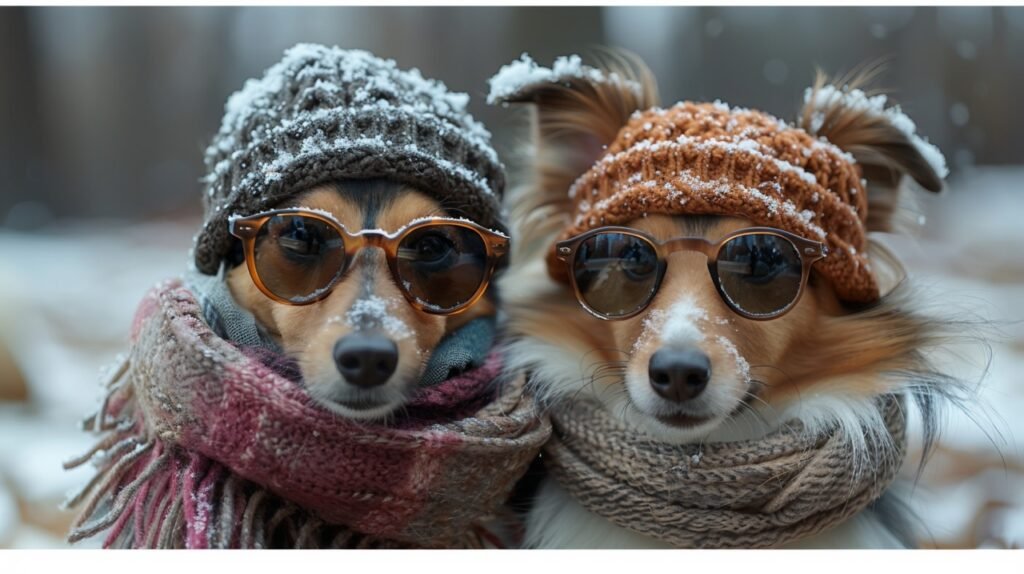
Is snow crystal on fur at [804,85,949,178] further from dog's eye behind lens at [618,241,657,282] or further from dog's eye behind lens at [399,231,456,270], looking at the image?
dog's eye behind lens at [399,231,456,270]

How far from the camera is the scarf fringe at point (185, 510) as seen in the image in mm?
1325

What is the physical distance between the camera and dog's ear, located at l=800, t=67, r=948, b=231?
1646 millimetres

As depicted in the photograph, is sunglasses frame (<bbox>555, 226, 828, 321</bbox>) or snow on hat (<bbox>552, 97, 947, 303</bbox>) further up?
snow on hat (<bbox>552, 97, 947, 303</bbox>)

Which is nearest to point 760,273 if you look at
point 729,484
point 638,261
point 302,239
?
point 638,261

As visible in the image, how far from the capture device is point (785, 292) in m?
1.43

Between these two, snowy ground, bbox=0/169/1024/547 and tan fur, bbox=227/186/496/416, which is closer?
tan fur, bbox=227/186/496/416

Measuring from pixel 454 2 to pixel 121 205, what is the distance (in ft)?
4.33

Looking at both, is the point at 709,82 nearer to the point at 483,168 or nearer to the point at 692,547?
the point at 483,168

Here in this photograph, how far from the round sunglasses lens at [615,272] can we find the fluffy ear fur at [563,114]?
12.6 inches

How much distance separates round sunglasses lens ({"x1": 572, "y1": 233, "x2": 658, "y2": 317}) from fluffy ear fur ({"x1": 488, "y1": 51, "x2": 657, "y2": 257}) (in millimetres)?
320

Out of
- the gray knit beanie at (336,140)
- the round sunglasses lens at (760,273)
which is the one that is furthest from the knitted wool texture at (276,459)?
the round sunglasses lens at (760,273)

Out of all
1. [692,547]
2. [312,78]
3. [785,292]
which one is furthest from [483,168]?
[692,547]

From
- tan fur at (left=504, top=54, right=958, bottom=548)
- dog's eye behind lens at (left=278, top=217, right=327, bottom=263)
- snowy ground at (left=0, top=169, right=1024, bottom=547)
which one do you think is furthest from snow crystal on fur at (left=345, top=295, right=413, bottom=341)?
snowy ground at (left=0, top=169, right=1024, bottom=547)

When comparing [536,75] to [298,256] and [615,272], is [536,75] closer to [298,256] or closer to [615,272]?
[615,272]
